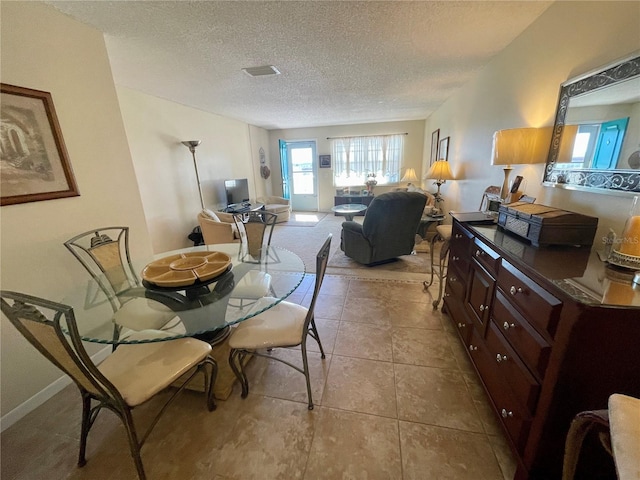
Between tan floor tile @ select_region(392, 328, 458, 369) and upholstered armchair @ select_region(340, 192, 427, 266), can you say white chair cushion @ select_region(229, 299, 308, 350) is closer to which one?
tan floor tile @ select_region(392, 328, 458, 369)

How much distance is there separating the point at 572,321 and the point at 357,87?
355 cm

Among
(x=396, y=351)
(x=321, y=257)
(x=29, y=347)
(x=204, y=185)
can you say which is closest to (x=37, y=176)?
(x=29, y=347)

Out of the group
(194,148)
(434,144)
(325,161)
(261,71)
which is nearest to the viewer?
(261,71)

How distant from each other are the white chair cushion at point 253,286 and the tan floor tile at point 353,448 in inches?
31.2

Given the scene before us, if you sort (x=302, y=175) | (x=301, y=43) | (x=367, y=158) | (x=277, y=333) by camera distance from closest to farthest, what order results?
(x=277, y=333) → (x=301, y=43) → (x=367, y=158) → (x=302, y=175)

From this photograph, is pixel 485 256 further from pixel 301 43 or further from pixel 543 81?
pixel 301 43

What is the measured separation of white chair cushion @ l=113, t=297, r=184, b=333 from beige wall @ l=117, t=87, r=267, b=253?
250cm

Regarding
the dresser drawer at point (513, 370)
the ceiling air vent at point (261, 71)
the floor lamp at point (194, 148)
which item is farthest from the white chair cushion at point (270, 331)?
the floor lamp at point (194, 148)

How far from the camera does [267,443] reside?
128 cm

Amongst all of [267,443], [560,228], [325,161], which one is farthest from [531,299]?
[325,161]

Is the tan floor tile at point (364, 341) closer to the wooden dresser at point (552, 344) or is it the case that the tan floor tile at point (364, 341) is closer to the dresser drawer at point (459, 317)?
the dresser drawer at point (459, 317)

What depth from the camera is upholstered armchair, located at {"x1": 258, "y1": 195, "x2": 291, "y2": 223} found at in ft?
20.0

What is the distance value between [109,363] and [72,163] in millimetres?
1351

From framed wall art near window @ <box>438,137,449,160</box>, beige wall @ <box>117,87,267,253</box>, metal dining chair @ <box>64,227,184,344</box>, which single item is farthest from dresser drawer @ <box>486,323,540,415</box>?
beige wall @ <box>117,87,267,253</box>
